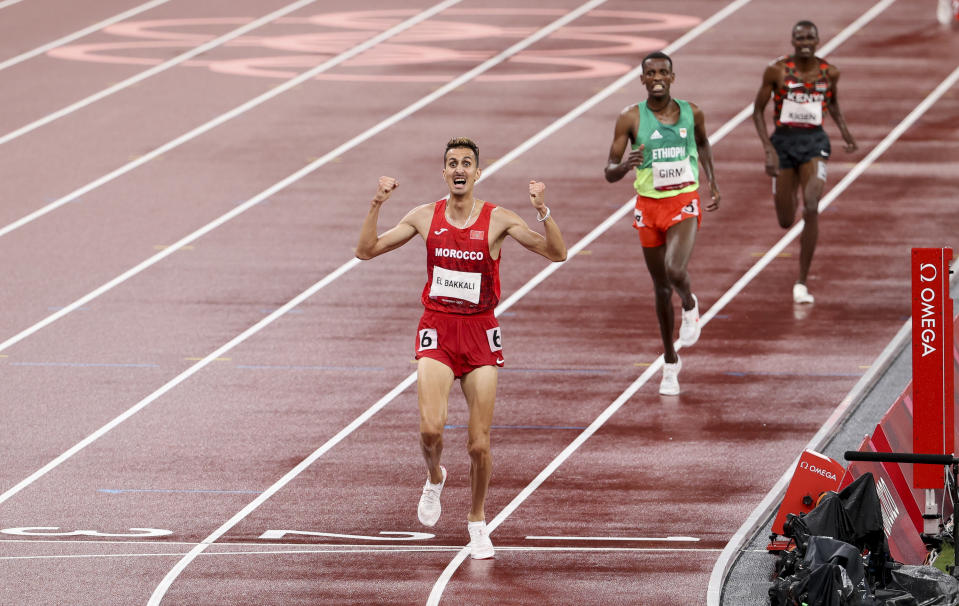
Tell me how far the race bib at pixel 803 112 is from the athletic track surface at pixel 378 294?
5.02 feet

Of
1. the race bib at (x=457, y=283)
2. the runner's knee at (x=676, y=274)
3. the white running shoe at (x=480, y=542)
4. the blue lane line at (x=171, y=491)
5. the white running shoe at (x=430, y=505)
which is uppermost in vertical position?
the race bib at (x=457, y=283)

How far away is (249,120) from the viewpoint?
19.7 m

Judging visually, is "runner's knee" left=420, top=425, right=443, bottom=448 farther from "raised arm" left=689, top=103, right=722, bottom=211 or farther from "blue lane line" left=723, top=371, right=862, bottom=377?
"blue lane line" left=723, top=371, right=862, bottom=377

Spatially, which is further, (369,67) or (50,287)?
(369,67)

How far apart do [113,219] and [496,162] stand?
4.09 metres

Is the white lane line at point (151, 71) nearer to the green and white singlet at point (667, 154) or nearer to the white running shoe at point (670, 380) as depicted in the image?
the green and white singlet at point (667, 154)

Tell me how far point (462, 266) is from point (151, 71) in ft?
45.6

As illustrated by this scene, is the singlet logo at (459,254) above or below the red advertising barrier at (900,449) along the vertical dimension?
above

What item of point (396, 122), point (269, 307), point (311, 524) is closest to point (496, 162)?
point (396, 122)

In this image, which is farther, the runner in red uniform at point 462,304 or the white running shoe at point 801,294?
the white running shoe at point 801,294

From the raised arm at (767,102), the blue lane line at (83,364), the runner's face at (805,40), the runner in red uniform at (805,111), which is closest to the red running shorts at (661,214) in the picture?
the raised arm at (767,102)

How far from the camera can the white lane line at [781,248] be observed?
8.31 m

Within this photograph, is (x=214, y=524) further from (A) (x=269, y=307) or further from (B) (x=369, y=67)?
(B) (x=369, y=67)

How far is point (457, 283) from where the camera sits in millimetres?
8734
